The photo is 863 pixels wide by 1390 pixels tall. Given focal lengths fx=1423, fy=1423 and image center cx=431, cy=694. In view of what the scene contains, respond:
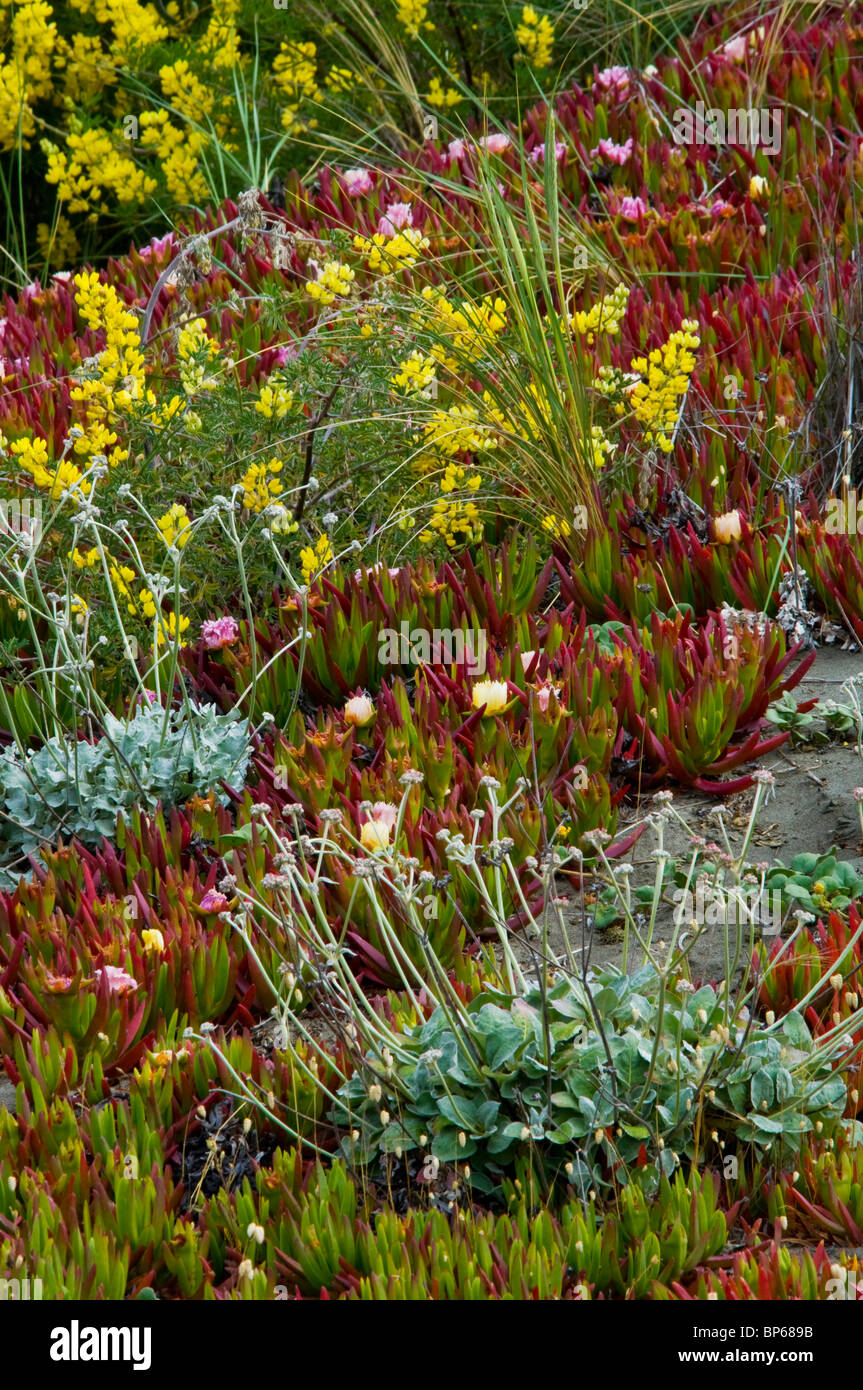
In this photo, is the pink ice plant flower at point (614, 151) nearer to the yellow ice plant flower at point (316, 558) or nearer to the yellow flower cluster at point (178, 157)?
the yellow flower cluster at point (178, 157)

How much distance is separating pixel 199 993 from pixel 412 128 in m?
5.69

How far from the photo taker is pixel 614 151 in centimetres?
630

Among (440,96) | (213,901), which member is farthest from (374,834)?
(440,96)

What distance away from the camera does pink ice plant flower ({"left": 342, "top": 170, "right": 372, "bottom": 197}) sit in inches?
246

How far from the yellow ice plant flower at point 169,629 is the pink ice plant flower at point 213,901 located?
0.59m

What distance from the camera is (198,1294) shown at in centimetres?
224

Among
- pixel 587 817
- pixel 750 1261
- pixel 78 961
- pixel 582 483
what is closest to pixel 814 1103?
pixel 750 1261

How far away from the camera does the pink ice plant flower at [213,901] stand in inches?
116

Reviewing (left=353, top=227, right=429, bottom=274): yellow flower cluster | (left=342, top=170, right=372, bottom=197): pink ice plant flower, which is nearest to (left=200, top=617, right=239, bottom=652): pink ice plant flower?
(left=353, top=227, right=429, bottom=274): yellow flower cluster

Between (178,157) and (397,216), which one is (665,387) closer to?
(397,216)

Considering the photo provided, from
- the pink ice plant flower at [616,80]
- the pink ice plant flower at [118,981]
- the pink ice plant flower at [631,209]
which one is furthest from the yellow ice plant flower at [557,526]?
the pink ice plant flower at [616,80]

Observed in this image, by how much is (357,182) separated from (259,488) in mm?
3070

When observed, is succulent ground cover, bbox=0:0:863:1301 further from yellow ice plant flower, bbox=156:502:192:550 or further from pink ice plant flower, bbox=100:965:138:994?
yellow ice plant flower, bbox=156:502:192:550

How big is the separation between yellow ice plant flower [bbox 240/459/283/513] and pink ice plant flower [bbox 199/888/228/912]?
1278mm
